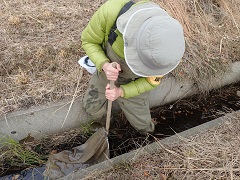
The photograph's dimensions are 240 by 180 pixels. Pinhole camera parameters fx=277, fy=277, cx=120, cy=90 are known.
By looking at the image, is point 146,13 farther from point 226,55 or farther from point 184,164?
point 226,55

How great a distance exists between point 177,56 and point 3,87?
1913 millimetres

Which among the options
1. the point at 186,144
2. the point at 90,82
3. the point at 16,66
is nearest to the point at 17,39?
the point at 16,66

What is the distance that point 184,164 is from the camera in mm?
2430

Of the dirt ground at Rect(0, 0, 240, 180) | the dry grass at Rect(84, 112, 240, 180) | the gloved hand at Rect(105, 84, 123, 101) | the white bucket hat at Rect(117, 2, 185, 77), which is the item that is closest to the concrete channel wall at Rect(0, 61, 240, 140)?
the dirt ground at Rect(0, 0, 240, 180)

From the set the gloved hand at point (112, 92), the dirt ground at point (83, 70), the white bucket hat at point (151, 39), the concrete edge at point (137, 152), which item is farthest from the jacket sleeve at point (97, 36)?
the concrete edge at point (137, 152)

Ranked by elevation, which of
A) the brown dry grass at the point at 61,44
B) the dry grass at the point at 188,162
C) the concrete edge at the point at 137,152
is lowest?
the dry grass at the point at 188,162

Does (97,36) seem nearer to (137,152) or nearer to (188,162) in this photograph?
(137,152)

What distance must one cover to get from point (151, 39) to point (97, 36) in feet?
2.39

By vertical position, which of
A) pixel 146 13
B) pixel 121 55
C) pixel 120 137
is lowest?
pixel 120 137

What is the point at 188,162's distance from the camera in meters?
2.43

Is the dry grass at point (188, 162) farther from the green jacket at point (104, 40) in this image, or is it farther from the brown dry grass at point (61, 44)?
the brown dry grass at point (61, 44)

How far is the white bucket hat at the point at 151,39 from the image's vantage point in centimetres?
171

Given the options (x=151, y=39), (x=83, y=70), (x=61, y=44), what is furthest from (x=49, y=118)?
(x=151, y=39)

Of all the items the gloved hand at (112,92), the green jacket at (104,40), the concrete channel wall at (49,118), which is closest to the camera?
the green jacket at (104,40)
